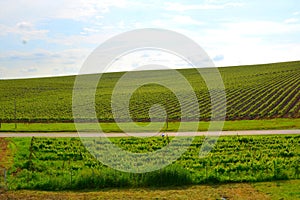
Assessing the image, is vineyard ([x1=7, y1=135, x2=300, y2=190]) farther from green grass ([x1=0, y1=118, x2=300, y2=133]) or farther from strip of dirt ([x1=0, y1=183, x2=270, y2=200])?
green grass ([x1=0, y1=118, x2=300, y2=133])

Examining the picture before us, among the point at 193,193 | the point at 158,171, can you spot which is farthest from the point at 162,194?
the point at 158,171

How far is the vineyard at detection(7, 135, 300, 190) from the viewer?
21.5m

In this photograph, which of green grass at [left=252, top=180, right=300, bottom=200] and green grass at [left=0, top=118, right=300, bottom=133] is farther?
green grass at [left=0, top=118, right=300, bottom=133]

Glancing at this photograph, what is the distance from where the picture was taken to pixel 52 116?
183ft

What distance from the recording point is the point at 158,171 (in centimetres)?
2180

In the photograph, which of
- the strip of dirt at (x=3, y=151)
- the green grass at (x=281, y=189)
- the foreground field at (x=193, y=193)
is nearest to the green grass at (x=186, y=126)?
the strip of dirt at (x=3, y=151)

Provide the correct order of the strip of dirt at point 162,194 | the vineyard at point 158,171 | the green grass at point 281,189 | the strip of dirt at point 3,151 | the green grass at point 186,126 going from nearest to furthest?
the green grass at point 281,189 < the strip of dirt at point 162,194 < the vineyard at point 158,171 < the strip of dirt at point 3,151 < the green grass at point 186,126

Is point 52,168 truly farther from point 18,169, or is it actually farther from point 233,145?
point 233,145

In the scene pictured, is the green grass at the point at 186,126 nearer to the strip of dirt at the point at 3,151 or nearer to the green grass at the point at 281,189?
the strip of dirt at the point at 3,151

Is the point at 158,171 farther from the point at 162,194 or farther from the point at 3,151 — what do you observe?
the point at 3,151

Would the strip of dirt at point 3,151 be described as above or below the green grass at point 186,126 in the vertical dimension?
below

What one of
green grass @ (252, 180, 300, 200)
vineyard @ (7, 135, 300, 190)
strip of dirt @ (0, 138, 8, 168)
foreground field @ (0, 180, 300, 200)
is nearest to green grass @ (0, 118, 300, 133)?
vineyard @ (7, 135, 300, 190)

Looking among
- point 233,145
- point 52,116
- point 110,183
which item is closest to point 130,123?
point 52,116

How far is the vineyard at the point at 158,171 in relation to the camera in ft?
70.4
